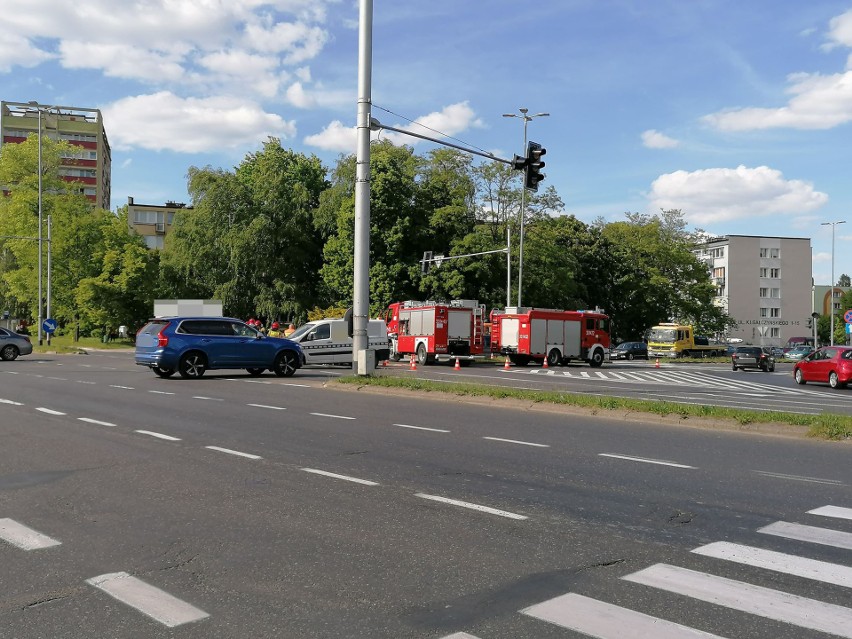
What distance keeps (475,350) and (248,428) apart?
2887 centimetres

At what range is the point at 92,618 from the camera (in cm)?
408

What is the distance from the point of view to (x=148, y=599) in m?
4.34

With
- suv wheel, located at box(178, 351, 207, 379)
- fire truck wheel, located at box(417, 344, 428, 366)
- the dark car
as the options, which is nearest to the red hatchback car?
the dark car

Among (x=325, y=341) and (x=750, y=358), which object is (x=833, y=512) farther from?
(x=750, y=358)

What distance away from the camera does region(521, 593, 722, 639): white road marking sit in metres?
3.86

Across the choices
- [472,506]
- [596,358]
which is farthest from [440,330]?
[472,506]

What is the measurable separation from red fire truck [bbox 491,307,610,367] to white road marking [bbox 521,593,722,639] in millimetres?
36209

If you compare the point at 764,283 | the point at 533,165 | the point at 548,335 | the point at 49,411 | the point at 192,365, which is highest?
the point at 764,283

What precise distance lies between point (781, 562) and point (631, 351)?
58531 millimetres

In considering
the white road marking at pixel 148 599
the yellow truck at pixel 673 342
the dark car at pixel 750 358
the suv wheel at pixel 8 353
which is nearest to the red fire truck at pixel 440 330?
the dark car at pixel 750 358

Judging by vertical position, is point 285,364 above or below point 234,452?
above

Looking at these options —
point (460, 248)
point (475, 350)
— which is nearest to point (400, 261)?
point (460, 248)

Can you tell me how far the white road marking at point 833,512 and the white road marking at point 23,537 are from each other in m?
5.74

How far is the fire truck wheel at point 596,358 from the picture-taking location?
1674 inches
